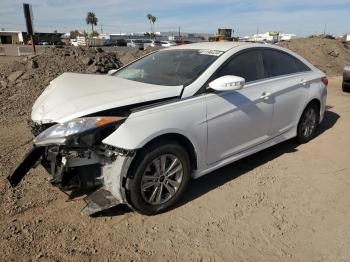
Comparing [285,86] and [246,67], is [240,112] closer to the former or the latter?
[246,67]

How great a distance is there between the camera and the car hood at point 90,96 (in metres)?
3.37

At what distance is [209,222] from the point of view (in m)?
3.68

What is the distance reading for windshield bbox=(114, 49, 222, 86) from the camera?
4.15 metres

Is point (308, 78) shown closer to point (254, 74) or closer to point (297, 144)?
Result: point (297, 144)

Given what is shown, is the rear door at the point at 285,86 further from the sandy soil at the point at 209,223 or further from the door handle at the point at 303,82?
the sandy soil at the point at 209,223

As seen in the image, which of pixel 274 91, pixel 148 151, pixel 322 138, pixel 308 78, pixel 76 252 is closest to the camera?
pixel 76 252

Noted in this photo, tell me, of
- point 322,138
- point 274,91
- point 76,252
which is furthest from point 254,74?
point 76,252

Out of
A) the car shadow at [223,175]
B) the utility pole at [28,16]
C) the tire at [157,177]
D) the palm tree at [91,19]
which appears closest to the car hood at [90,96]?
the tire at [157,177]

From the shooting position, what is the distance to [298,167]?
5.08 meters

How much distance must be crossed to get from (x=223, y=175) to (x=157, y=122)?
1.65m

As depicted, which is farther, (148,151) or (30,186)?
(30,186)

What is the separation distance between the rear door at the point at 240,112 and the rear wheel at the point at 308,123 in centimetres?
117

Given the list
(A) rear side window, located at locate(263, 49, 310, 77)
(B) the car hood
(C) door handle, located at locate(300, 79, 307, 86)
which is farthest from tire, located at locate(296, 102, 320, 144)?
(B) the car hood

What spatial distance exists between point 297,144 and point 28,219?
4.33 metres
